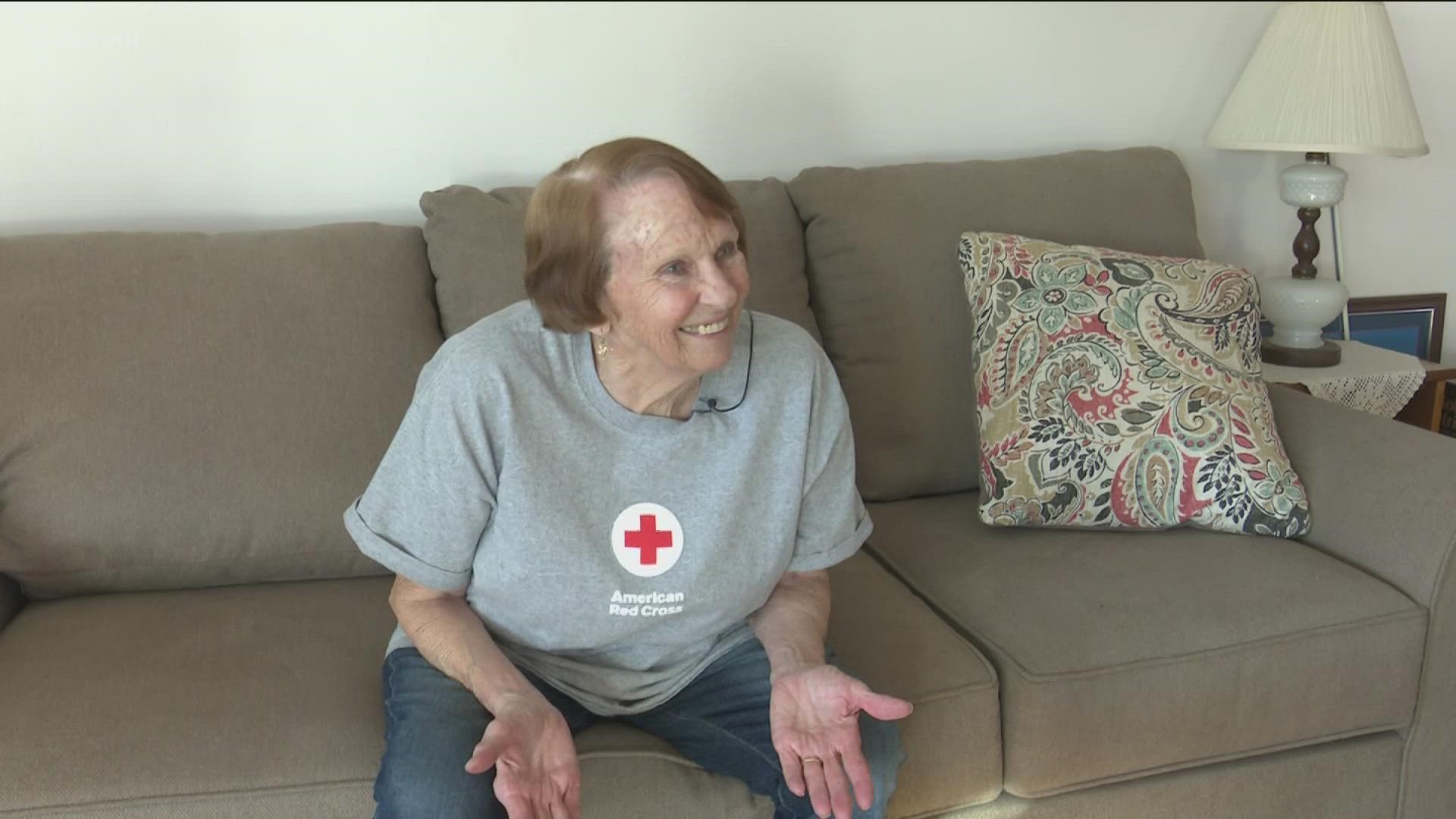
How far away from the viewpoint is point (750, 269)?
6.30 ft

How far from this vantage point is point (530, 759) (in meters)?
1.18

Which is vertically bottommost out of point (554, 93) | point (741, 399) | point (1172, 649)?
point (1172, 649)

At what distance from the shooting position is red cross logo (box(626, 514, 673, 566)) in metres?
1.31

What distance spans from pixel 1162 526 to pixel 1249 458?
0.48 feet

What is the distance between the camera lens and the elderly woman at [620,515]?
4.13 ft

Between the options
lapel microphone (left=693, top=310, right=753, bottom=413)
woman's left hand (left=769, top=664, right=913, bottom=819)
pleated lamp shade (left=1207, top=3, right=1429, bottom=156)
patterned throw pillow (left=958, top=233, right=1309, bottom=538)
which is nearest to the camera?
woman's left hand (left=769, top=664, right=913, bottom=819)

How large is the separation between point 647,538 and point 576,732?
0.22 m

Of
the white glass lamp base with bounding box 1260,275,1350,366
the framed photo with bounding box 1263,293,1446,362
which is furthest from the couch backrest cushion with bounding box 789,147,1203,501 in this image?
the framed photo with bounding box 1263,293,1446,362

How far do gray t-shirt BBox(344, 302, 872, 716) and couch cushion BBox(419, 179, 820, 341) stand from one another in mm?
444

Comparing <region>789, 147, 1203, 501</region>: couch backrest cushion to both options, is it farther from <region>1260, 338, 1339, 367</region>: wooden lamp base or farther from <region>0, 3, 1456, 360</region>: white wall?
<region>1260, 338, 1339, 367</region>: wooden lamp base

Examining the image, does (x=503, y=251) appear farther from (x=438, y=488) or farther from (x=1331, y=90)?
(x=1331, y=90)

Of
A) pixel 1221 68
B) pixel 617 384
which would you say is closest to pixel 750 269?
pixel 617 384

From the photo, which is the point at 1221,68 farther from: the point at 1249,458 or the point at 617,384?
the point at 617,384

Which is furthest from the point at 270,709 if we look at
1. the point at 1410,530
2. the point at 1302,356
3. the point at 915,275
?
the point at 1302,356
